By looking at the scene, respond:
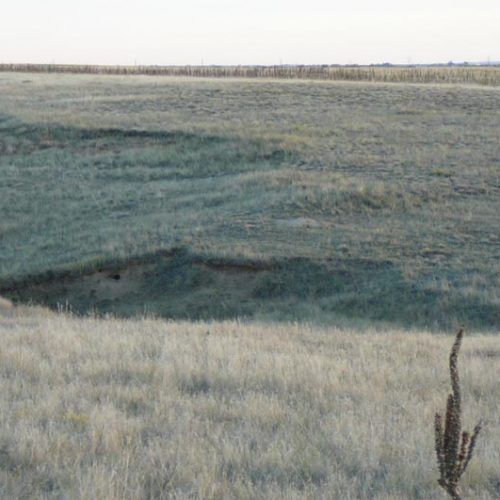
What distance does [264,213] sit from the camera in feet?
79.4

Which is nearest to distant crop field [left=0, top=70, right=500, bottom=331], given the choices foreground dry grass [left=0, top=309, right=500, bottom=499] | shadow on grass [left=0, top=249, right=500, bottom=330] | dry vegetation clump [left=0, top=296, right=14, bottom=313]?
shadow on grass [left=0, top=249, right=500, bottom=330]

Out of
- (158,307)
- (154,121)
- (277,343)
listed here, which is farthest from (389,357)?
(154,121)

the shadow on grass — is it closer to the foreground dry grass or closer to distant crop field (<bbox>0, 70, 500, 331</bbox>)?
distant crop field (<bbox>0, 70, 500, 331</bbox>)

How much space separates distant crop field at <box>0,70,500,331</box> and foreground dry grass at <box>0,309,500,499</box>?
8215 mm

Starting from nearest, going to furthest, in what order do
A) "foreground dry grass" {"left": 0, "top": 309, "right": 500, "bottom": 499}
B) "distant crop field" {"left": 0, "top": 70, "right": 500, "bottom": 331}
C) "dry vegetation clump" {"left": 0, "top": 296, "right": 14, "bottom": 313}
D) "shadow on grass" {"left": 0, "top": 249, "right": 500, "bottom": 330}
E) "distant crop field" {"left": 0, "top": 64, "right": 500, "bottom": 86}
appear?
"foreground dry grass" {"left": 0, "top": 309, "right": 500, "bottom": 499}, "dry vegetation clump" {"left": 0, "top": 296, "right": 14, "bottom": 313}, "shadow on grass" {"left": 0, "top": 249, "right": 500, "bottom": 330}, "distant crop field" {"left": 0, "top": 70, "right": 500, "bottom": 331}, "distant crop field" {"left": 0, "top": 64, "right": 500, "bottom": 86}

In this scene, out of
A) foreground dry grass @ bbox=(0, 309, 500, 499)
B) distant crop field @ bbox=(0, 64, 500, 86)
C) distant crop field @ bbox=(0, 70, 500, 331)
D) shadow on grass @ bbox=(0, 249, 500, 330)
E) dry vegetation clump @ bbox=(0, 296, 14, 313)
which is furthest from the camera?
distant crop field @ bbox=(0, 64, 500, 86)

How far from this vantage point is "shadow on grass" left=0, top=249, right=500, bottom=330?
18047 mm

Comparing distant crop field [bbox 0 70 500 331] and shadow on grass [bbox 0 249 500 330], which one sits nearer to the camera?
shadow on grass [bbox 0 249 500 330]

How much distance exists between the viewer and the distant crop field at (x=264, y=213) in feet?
64.4

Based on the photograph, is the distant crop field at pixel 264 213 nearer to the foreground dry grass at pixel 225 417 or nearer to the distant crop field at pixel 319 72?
the foreground dry grass at pixel 225 417

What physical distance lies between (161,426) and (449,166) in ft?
75.5

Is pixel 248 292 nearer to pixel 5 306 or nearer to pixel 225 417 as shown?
pixel 5 306

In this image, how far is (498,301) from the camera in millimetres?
17719

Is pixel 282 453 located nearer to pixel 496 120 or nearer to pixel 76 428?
pixel 76 428
